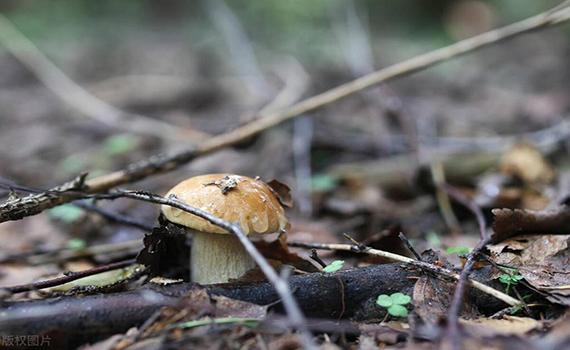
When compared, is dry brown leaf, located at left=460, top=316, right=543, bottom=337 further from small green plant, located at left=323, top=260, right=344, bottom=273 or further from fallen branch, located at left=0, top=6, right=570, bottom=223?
fallen branch, located at left=0, top=6, right=570, bottom=223

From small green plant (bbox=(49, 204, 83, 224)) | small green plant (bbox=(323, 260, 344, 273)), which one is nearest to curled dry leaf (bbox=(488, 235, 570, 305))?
small green plant (bbox=(323, 260, 344, 273))

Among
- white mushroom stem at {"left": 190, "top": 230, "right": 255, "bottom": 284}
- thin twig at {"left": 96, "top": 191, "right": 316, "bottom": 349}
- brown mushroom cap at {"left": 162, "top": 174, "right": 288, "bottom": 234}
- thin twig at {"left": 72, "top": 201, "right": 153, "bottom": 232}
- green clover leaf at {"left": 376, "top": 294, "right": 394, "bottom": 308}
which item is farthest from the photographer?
thin twig at {"left": 72, "top": 201, "right": 153, "bottom": 232}

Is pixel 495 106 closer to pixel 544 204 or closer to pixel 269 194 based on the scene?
pixel 544 204

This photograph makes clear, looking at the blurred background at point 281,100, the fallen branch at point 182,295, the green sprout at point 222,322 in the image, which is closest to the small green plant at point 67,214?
the blurred background at point 281,100

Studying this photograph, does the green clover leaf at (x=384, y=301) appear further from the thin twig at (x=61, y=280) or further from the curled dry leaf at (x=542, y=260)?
the thin twig at (x=61, y=280)

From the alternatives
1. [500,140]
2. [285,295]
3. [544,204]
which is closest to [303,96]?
[500,140]

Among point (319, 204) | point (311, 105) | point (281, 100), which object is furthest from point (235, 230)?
point (281, 100)
